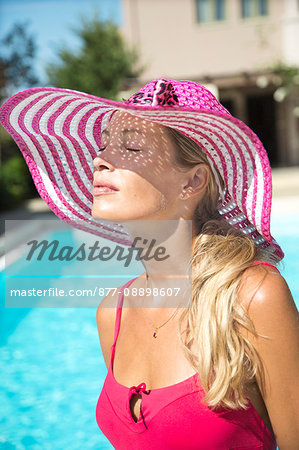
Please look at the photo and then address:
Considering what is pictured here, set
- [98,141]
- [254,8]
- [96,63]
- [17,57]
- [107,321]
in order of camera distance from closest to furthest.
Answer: [107,321] < [98,141] < [17,57] < [254,8] < [96,63]

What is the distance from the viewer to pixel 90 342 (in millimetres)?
5254

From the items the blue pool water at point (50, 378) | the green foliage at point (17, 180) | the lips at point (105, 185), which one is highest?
the lips at point (105, 185)

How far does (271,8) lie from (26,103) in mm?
18719

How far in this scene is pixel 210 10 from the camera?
18.4 metres

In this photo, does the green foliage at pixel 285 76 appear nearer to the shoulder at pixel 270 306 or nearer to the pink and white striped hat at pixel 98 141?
the pink and white striped hat at pixel 98 141

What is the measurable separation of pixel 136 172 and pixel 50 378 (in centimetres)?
351

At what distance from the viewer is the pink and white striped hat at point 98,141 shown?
1.37 meters

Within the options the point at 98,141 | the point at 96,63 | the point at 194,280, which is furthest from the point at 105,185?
the point at 96,63

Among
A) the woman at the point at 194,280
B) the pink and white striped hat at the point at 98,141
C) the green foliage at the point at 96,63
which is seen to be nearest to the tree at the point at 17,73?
the green foliage at the point at 96,63

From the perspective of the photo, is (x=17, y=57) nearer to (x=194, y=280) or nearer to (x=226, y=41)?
(x=226, y=41)

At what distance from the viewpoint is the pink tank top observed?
139 centimetres

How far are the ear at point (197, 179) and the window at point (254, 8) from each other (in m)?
18.7

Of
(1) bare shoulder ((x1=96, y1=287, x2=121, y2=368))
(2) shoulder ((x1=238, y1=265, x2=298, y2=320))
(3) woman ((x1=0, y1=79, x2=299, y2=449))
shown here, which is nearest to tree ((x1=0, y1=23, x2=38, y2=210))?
(1) bare shoulder ((x1=96, y1=287, x2=121, y2=368))

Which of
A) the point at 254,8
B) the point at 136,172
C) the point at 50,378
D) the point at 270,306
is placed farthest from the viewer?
the point at 254,8
